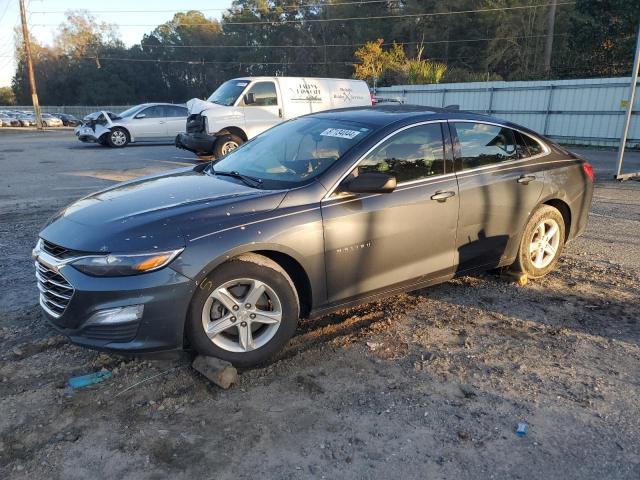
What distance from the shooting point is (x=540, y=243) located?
16.0 ft

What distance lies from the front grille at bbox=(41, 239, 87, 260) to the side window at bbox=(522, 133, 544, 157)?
3.91m

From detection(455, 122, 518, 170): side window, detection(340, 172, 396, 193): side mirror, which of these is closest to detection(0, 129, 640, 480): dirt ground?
detection(340, 172, 396, 193): side mirror

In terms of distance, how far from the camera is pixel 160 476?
2.44m

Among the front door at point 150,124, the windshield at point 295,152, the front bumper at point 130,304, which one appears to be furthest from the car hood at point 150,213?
the front door at point 150,124

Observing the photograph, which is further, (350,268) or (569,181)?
(569,181)

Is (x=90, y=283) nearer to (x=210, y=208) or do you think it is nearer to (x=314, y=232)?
(x=210, y=208)

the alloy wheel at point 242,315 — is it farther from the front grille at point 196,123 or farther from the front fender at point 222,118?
the front grille at point 196,123

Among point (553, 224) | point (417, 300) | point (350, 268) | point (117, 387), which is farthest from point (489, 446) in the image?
point (553, 224)

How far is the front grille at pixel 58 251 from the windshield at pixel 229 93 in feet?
31.1

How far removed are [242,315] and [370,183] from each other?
1239 millimetres

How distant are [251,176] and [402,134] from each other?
1228 millimetres

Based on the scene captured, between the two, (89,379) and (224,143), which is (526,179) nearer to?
(89,379)

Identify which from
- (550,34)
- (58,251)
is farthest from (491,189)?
(550,34)

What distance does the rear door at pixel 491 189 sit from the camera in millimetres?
4223
